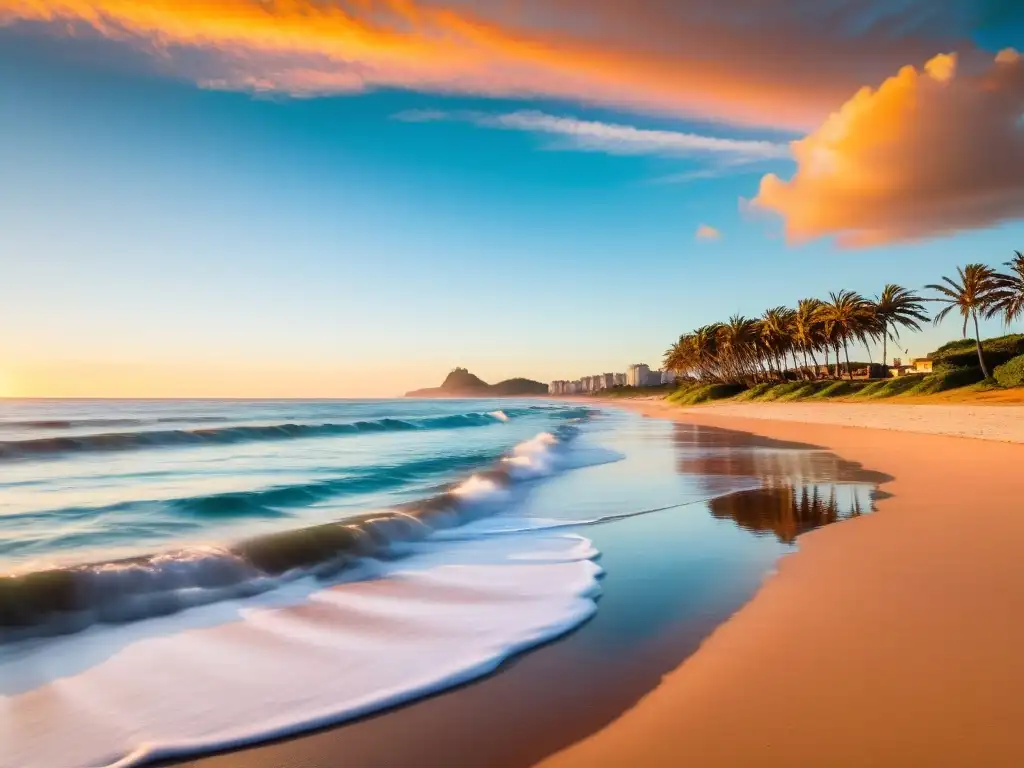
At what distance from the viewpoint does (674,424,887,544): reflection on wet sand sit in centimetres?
927

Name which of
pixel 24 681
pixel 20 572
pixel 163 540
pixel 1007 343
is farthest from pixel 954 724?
pixel 1007 343

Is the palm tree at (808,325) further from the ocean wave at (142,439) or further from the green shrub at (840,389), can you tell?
the ocean wave at (142,439)

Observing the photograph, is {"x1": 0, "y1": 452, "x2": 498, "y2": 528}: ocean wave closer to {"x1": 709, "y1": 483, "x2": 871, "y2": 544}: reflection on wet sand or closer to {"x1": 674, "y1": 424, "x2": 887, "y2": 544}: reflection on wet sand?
{"x1": 674, "y1": 424, "x2": 887, "y2": 544}: reflection on wet sand

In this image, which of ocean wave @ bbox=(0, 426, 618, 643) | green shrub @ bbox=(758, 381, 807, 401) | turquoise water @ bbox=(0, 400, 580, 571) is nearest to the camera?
ocean wave @ bbox=(0, 426, 618, 643)

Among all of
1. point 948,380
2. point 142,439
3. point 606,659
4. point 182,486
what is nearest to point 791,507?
point 606,659

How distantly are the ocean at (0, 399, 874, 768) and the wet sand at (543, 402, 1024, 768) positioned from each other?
0.79 m

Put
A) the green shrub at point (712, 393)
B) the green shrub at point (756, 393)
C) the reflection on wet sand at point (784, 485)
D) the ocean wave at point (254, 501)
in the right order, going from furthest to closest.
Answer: the green shrub at point (712, 393) < the green shrub at point (756, 393) < the ocean wave at point (254, 501) < the reflection on wet sand at point (784, 485)

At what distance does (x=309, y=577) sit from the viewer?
7191 millimetres

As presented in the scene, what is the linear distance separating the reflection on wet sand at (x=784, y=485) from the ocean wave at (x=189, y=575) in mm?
4810

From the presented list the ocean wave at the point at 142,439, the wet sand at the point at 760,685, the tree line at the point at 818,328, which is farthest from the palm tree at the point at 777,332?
the wet sand at the point at 760,685

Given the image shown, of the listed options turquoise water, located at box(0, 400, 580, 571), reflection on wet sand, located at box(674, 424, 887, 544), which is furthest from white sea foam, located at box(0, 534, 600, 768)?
reflection on wet sand, located at box(674, 424, 887, 544)

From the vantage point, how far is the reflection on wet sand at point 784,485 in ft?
30.4

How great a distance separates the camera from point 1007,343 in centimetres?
5256

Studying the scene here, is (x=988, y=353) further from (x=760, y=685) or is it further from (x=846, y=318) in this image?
(x=760, y=685)
